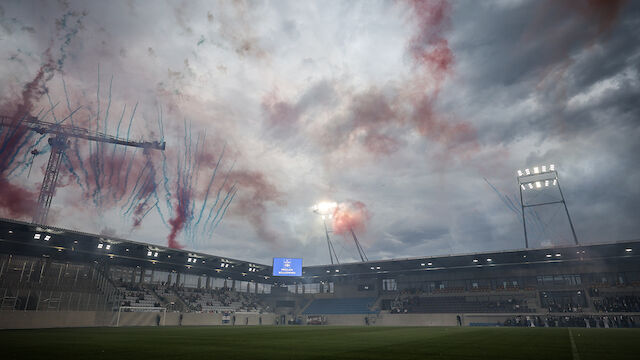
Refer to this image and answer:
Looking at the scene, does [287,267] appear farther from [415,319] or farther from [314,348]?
[314,348]

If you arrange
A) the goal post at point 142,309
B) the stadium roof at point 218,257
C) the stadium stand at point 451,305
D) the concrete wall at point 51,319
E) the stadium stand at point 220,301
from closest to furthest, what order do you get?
1. the concrete wall at point 51,319
2. the stadium roof at point 218,257
3. the goal post at point 142,309
4. the stadium stand at point 451,305
5. the stadium stand at point 220,301

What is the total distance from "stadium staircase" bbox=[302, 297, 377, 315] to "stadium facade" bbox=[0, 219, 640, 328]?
25 centimetres

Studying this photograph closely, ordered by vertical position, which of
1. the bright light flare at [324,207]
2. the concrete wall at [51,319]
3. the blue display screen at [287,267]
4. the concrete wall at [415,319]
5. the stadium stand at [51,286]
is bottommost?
the concrete wall at [415,319]

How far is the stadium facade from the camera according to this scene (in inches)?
1667

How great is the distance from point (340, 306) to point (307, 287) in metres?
12.1

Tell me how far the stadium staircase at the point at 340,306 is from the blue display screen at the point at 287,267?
420 inches

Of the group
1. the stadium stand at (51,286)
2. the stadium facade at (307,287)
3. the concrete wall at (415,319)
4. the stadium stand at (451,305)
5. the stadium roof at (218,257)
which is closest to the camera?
the stadium stand at (51,286)

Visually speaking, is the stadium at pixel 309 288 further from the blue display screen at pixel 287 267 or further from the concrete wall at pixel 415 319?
the blue display screen at pixel 287 267

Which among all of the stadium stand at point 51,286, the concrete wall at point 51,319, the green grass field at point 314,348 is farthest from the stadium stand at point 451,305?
the stadium stand at point 51,286

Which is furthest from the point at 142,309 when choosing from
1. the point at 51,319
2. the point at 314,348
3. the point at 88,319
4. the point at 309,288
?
the point at 314,348

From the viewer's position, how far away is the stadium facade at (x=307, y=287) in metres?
42.3

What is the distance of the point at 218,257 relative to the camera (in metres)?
59.7

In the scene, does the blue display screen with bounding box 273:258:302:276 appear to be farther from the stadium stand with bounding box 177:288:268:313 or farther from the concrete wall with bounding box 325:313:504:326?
the concrete wall with bounding box 325:313:504:326

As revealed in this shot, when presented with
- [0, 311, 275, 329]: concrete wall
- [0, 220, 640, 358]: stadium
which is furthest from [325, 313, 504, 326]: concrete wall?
[0, 311, 275, 329]: concrete wall
